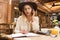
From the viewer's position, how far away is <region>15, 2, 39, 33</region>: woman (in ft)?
5.23

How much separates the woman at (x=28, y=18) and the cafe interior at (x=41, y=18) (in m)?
0.04

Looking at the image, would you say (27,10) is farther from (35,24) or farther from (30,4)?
(35,24)

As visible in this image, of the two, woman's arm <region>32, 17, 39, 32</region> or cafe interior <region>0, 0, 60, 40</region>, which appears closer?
cafe interior <region>0, 0, 60, 40</region>

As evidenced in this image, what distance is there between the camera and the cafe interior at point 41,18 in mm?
1508

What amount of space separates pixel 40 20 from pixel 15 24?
299mm

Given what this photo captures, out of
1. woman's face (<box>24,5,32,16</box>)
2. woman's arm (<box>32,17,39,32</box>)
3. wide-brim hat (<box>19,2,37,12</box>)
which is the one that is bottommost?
woman's arm (<box>32,17,39,32</box>)

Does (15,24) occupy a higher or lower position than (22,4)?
lower

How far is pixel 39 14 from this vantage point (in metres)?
1.66

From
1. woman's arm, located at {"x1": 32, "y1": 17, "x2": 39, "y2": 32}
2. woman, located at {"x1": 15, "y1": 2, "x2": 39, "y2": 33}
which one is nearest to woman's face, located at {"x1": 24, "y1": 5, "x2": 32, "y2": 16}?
woman, located at {"x1": 15, "y1": 2, "x2": 39, "y2": 33}

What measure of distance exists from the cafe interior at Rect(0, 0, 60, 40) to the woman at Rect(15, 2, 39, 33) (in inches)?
1.6

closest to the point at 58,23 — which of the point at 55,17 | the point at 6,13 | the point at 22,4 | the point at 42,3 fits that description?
the point at 55,17

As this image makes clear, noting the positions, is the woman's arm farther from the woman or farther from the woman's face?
the woman's face

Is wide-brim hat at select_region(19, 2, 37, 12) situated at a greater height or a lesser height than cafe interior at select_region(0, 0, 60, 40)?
greater

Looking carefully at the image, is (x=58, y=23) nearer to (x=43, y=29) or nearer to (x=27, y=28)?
(x=43, y=29)
